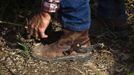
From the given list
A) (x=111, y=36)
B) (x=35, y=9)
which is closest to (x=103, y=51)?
(x=111, y=36)

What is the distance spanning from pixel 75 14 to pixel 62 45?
0.95 feet

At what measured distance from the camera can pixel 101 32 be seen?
10.7ft

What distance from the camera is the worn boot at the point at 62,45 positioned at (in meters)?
2.82

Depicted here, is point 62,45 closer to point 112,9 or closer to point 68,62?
point 68,62

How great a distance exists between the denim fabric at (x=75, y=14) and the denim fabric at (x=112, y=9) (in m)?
0.45

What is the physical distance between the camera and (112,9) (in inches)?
124

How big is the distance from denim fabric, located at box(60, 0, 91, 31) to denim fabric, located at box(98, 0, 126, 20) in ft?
1.47

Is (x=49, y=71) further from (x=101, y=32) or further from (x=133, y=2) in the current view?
(x=133, y=2)

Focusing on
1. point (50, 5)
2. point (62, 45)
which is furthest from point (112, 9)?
point (50, 5)

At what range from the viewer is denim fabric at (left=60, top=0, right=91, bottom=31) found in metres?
2.64

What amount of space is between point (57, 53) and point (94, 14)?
66 centimetres

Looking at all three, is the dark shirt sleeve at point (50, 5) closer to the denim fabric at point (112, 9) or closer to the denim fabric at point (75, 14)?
the denim fabric at point (75, 14)

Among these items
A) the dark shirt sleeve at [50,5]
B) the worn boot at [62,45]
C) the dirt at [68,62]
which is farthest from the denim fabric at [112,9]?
the dark shirt sleeve at [50,5]

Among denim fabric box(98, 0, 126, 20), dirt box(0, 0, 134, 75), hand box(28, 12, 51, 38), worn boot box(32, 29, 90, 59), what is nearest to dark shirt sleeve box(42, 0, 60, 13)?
hand box(28, 12, 51, 38)
